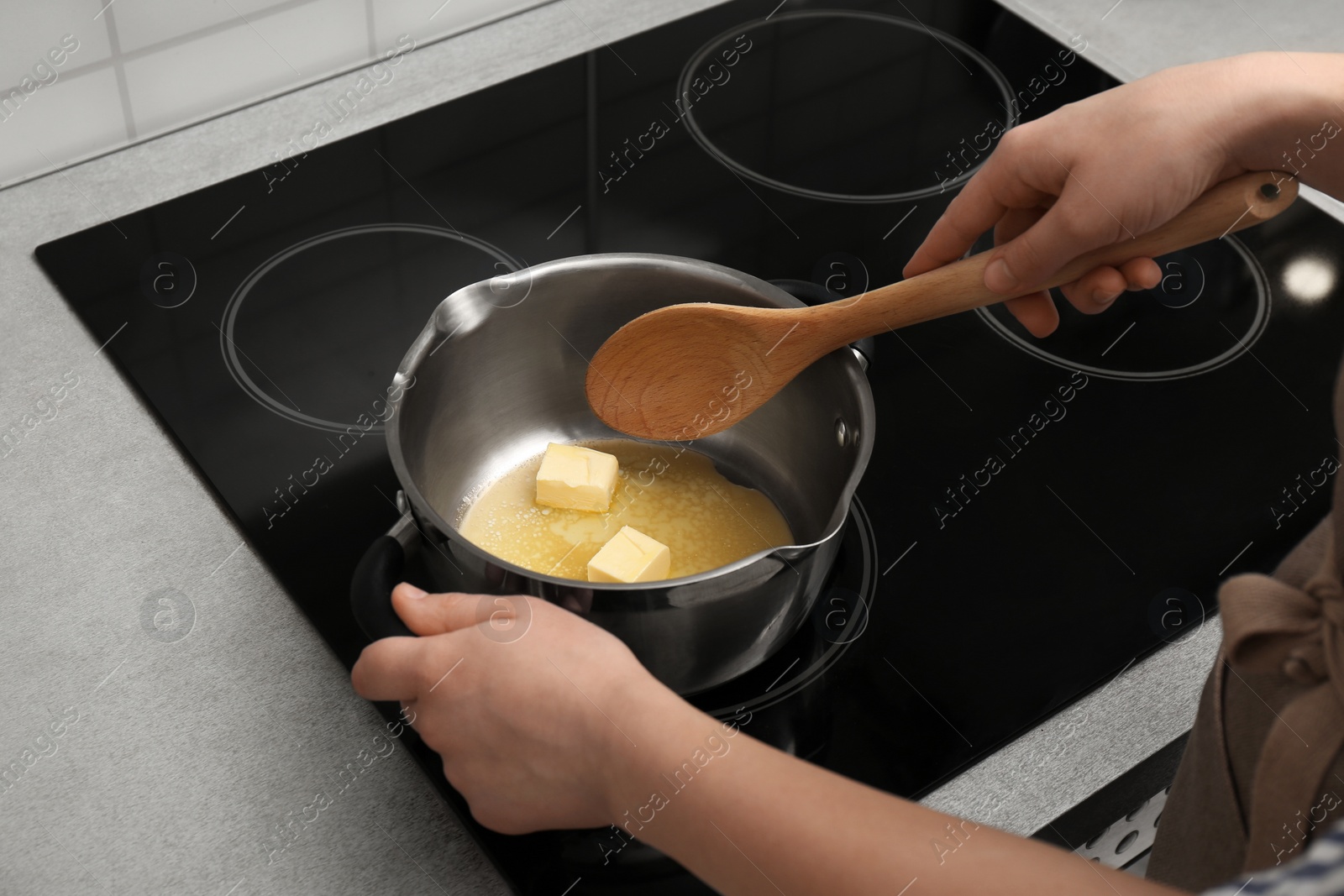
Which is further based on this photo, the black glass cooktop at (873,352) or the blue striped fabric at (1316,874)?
the black glass cooktop at (873,352)

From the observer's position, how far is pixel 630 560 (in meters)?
0.63

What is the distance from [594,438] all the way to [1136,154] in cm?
40

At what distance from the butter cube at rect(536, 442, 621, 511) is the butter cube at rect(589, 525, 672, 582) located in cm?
7

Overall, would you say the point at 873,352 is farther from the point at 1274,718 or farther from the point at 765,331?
the point at 1274,718

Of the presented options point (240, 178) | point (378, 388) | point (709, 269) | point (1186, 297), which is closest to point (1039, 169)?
point (709, 269)

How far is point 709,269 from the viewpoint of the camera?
680mm

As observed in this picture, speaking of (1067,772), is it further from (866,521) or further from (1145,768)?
(866,521)

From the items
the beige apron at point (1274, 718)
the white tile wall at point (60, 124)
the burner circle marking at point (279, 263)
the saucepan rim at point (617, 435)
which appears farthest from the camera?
the white tile wall at point (60, 124)

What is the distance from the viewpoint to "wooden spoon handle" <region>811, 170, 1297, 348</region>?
23.0 inches

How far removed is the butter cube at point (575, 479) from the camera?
703 mm

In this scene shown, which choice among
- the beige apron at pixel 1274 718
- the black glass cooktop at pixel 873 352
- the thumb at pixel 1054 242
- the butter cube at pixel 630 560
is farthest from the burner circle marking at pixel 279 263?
the beige apron at pixel 1274 718

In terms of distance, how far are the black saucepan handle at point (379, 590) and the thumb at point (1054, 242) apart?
0.35m

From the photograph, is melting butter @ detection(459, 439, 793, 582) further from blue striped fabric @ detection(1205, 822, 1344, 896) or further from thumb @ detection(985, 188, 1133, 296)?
blue striped fabric @ detection(1205, 822, 1344, 896)

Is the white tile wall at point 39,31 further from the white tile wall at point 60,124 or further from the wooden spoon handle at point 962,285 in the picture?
the wooden spoon handle at point 962,285
